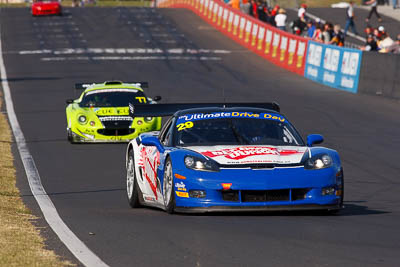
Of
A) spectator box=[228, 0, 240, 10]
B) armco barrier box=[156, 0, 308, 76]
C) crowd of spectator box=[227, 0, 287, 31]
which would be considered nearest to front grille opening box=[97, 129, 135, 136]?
armco barrier box=[156, 0, 308, 76]

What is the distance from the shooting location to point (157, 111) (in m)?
12.8

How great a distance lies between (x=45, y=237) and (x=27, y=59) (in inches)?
1432

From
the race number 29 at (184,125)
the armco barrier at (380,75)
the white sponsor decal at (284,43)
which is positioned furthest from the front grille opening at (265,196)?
the white sponsor decal at (284,43)

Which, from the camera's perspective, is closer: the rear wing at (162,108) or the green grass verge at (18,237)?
the green grass verge at (18,237)

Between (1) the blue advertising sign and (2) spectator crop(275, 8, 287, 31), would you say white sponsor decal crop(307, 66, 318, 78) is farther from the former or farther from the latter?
(2) spectator crop(275, 8, 287, 31)

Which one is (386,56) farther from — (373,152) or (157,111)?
(157,111)

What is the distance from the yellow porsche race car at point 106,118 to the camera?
21.4 meters

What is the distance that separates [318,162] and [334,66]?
927 inches

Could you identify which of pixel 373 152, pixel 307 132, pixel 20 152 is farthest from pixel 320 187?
pixel 307 132

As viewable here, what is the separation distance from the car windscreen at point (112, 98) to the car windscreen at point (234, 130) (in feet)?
34.6

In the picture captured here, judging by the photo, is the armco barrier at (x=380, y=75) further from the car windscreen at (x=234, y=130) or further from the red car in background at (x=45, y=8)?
the red car in background at (x=45, y=8)

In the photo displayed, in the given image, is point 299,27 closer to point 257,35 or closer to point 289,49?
point 257,35

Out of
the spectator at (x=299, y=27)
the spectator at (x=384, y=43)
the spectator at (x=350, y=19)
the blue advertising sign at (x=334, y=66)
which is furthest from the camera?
the spectator at (x=350, y=19)

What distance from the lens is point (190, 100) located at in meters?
31.5
